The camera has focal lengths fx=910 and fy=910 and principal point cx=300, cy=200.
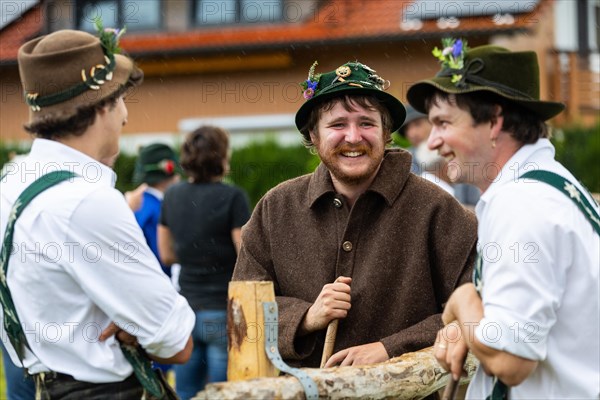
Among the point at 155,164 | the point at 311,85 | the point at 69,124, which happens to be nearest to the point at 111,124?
the point at 69,124

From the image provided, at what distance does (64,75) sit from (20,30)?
16348mm

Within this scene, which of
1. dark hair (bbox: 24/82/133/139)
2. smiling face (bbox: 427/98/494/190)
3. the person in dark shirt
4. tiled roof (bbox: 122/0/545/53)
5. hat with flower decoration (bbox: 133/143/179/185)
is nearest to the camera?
smiling face (bbox: 427/98/494/190)

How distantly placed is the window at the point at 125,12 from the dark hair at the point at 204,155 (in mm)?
10916

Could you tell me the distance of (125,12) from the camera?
17.3 meters

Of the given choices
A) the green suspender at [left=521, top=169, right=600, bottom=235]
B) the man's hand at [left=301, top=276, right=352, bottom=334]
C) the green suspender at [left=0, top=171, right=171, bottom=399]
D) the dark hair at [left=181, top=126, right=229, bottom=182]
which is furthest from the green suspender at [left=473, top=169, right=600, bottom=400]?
the dark hair at [left=181, top=126, right=229, bottom=182]

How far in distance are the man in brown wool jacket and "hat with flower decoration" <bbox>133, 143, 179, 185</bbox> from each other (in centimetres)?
361

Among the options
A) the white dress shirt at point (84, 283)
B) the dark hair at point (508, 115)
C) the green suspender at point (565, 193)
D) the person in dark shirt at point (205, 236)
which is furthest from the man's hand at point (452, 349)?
the person in dark shirt at point (205, 236)

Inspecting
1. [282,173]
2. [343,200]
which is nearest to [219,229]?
[343,200]

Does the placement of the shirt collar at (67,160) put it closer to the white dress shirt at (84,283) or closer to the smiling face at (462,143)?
the white dress shirt at (84,283)

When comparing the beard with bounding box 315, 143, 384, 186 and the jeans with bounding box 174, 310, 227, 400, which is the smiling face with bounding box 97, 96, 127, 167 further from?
the jeans with bounding box 174, 310, 227, 400

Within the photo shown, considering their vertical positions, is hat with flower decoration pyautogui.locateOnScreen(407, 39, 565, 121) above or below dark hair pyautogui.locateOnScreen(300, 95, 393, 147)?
above

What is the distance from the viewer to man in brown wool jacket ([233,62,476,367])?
12.0ft

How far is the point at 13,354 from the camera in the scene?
10.9 ft

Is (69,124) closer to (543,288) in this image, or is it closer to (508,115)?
(508,115)
